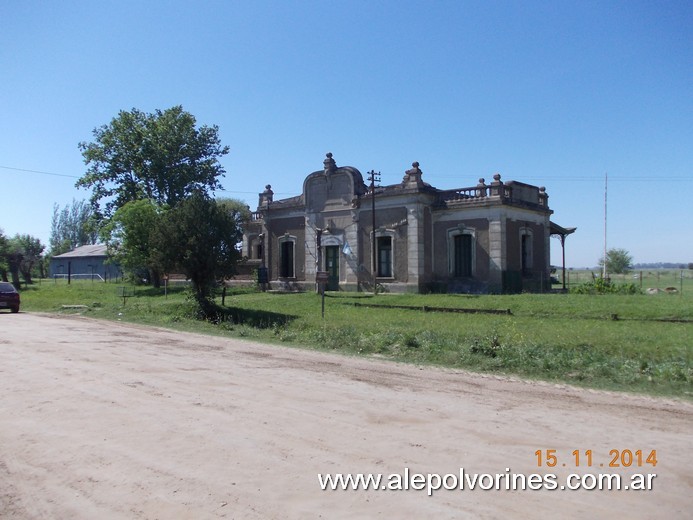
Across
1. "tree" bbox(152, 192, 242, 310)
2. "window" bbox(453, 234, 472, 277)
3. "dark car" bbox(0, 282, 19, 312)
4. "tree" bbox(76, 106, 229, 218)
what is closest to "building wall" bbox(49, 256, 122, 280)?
"tree" bbox(76, 106, 229, 218)

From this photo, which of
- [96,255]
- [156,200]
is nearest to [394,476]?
[156,200]

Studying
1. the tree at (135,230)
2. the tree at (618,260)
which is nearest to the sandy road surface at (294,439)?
the tree at (135,230)

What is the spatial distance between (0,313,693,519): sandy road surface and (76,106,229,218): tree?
38.5 m

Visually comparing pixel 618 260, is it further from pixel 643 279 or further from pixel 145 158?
pixel 145 158

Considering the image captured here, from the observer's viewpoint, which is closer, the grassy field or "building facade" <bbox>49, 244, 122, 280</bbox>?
the grassy field

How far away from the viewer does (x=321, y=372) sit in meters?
10.7

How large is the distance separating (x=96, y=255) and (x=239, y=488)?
215 ft

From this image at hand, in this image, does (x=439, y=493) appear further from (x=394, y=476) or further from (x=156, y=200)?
(x=156, y=200)

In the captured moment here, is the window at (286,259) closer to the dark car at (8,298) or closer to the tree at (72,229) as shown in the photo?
the dark car at (8,298)

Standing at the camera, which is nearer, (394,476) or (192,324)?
(394,476)

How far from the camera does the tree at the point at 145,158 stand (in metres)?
46.8

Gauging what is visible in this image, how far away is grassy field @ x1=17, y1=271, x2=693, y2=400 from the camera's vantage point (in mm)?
10953
